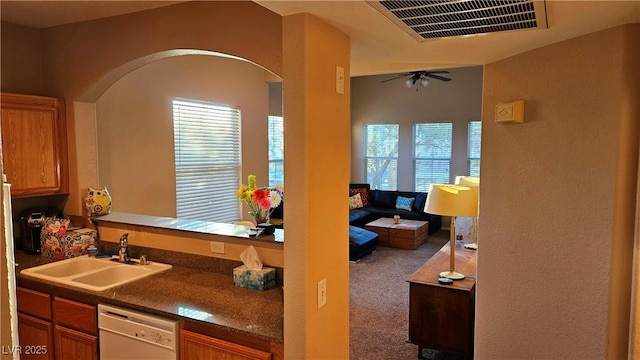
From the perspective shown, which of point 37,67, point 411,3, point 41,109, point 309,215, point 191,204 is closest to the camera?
point 411,3

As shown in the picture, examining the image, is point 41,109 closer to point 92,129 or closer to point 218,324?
point 92,129

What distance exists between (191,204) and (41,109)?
8.07 ft

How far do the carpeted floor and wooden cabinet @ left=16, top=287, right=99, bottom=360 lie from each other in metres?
1.94

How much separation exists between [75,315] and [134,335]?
502 mm

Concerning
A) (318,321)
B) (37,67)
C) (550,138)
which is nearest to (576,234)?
(550,138)

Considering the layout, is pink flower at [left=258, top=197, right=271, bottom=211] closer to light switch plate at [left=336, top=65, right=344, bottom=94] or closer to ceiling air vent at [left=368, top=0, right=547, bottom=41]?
light switch plate at [left=336, top=65, right=344, bottom=94]

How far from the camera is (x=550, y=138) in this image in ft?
6.94

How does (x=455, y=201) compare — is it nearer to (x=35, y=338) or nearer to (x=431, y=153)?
(x=35, y=338)

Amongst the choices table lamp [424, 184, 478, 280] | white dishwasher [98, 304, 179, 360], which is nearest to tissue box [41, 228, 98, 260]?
white dishwasher [98, 304, 179, 360]

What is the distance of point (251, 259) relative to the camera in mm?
2498

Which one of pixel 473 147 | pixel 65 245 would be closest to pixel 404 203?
pixel 473 147

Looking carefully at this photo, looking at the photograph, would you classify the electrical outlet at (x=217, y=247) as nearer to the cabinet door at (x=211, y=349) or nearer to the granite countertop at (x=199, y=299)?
the granite countertop at (x=199, y=299)

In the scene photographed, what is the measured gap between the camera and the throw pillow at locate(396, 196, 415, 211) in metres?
8.73

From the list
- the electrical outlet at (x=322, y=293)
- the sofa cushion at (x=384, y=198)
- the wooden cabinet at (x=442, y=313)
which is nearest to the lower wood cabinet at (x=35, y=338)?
the electrical outlet at (x=322, y=293)
